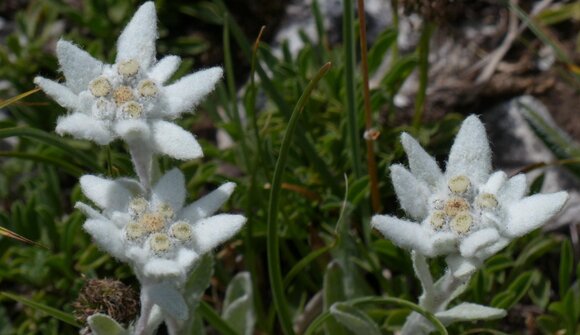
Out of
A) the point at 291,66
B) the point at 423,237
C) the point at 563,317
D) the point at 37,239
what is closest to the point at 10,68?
the point at 37,239

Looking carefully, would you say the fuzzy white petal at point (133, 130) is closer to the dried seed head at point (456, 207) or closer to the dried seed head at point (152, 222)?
the dried seed head at point (152, 222)

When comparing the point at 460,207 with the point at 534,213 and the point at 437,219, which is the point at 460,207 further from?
the point at 534,213

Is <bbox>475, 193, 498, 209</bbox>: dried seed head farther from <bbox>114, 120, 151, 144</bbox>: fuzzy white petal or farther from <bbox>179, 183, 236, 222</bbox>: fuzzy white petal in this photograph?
<bbox>114, 120, 151, 144</bbox>: fuzzy white petal

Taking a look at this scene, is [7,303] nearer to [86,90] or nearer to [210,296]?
[210,296]

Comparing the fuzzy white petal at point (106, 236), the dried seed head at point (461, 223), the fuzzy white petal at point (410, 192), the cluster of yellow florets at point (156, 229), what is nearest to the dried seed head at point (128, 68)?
the cluster of yellow florets at point (156, 229)

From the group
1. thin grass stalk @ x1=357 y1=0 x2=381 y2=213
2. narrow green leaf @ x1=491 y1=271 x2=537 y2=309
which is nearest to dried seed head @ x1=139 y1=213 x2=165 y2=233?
thin grass stalk @ x1=357 y1=0 x2=381 y2=213
